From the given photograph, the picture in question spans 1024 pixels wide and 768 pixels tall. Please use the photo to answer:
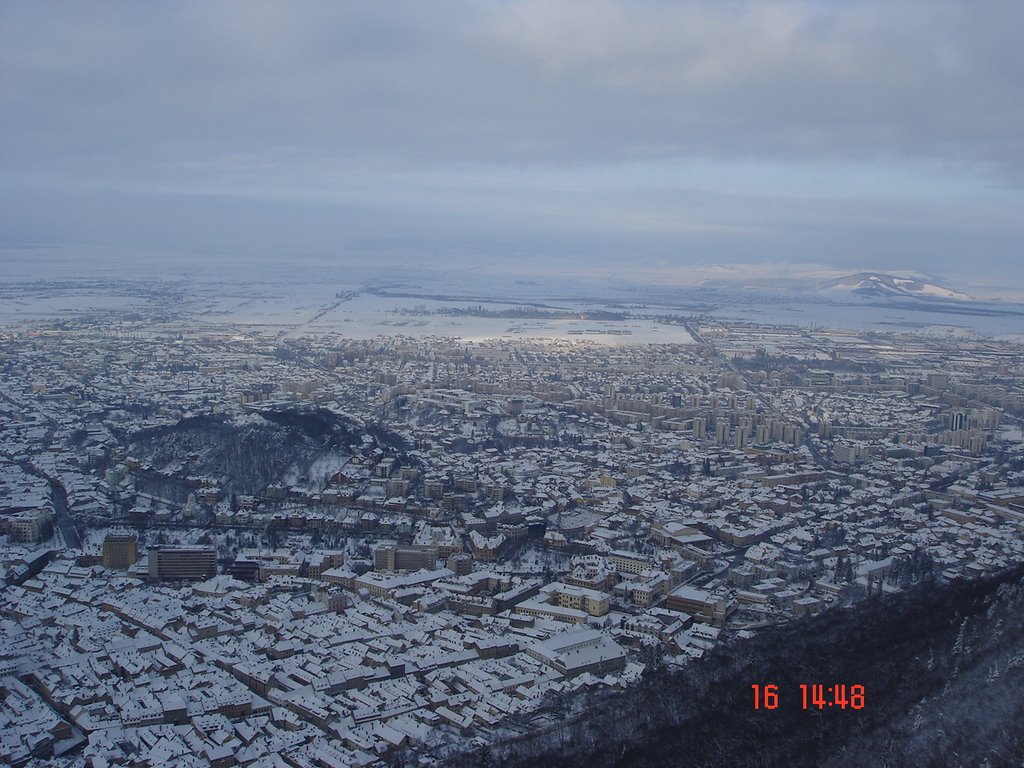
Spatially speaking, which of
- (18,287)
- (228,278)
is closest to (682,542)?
(18,287)

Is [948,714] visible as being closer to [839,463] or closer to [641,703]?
[641,703]

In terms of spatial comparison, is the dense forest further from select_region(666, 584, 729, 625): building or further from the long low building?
select_region(666, 584, 729, 625): building

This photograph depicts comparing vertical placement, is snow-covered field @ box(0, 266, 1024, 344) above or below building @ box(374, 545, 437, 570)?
above
